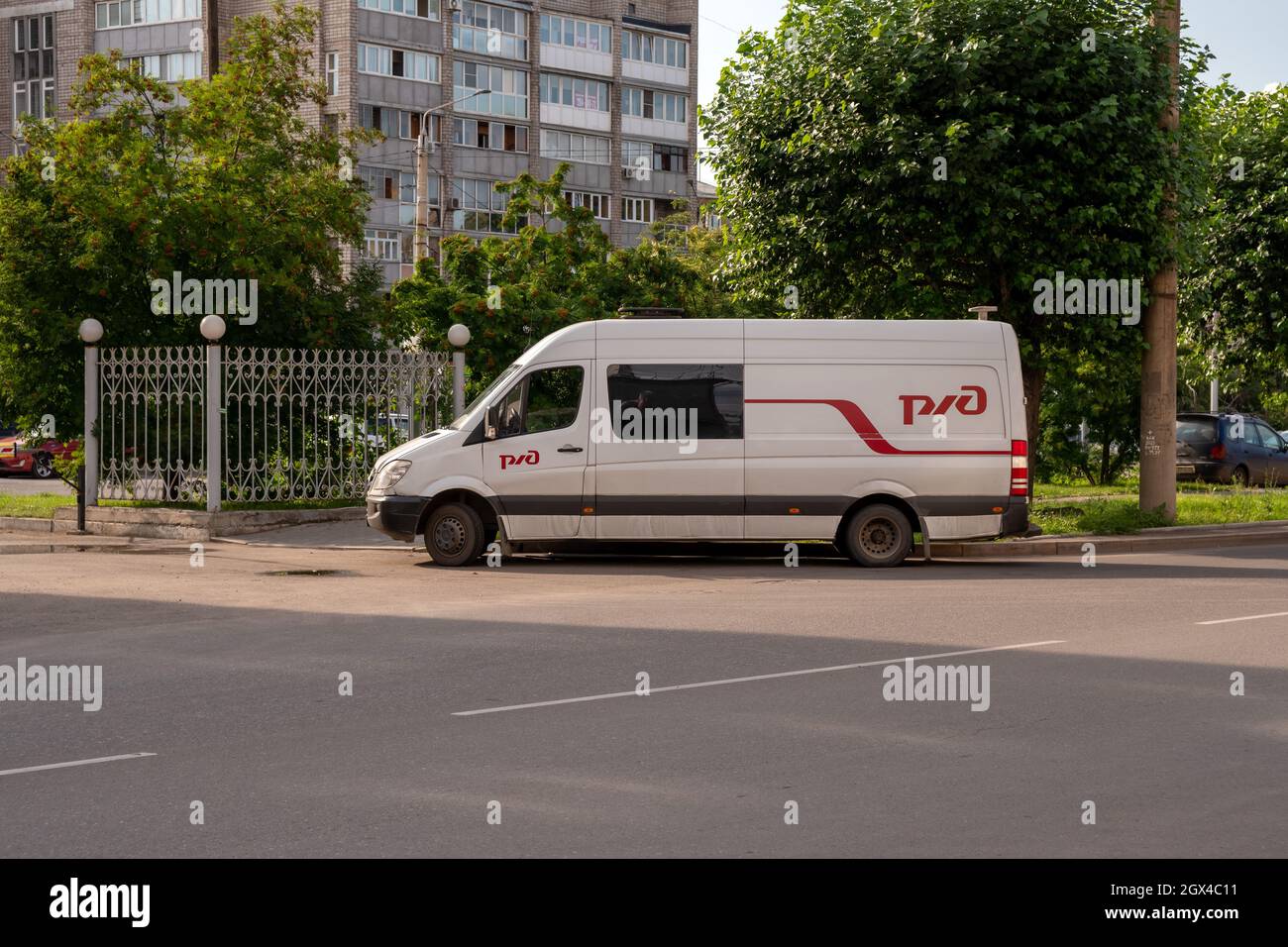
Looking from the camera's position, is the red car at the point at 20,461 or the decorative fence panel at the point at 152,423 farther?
the red car at the point at 20,461

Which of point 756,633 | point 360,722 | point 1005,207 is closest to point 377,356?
point 1005,207

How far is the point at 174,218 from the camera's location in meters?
21.7

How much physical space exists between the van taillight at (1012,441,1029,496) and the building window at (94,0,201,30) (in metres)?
53.0

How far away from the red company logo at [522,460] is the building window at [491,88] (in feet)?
172

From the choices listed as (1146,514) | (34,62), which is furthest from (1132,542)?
(34,62)

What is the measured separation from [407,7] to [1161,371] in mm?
49972

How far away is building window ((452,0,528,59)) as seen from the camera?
217 ft

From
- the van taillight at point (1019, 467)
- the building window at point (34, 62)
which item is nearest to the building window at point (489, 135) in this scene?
the building window at point (34, 62)

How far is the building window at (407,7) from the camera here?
62469 mm

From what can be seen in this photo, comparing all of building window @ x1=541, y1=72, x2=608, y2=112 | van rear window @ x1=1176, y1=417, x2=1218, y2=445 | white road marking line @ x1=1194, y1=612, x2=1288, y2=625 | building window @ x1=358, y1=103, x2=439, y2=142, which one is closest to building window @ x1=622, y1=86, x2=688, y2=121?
building window @ x1=541, y1=72, x2=608, y2=112

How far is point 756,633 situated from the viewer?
35.9 feet

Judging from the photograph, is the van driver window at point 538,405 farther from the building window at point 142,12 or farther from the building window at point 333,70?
the building window at point 142,12

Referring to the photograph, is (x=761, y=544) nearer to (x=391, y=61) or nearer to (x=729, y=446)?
(x=729, y=446)

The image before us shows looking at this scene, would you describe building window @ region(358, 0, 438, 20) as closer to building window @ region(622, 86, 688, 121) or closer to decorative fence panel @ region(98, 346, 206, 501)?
building window @ region(622, 86, 688, 121)
